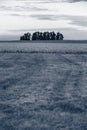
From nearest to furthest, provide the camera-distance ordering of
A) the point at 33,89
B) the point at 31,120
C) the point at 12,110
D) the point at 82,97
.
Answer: the point at 31,120 < the point at 12,110 < the point at 82,97 < the point at 33,89

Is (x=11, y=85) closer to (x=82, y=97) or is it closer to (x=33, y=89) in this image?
(x=33, y=89)

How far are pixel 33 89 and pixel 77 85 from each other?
1013mm

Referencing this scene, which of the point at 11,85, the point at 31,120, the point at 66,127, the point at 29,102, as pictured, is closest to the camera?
the point at 66,127

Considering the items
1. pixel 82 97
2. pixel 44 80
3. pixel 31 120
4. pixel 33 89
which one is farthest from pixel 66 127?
pixel 44 80

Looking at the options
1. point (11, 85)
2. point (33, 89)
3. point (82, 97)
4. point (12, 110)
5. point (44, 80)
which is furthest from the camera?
point (44, 80)

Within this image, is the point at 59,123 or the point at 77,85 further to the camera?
the point at 77,85

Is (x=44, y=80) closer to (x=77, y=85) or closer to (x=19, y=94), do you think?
(x=77, y=85)

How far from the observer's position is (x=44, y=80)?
7.17 metres

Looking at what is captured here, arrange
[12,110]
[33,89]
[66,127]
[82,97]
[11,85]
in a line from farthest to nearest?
[11,85], [33,89], [82,97], [12,110], [66,127]

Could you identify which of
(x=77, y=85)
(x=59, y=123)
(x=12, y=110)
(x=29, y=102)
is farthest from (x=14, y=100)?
(x=77, y=85)

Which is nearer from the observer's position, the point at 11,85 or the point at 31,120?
the point at 31,120

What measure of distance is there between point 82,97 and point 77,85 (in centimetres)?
124

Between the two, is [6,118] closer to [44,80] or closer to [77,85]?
[77,85]

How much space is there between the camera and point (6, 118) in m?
3.97
